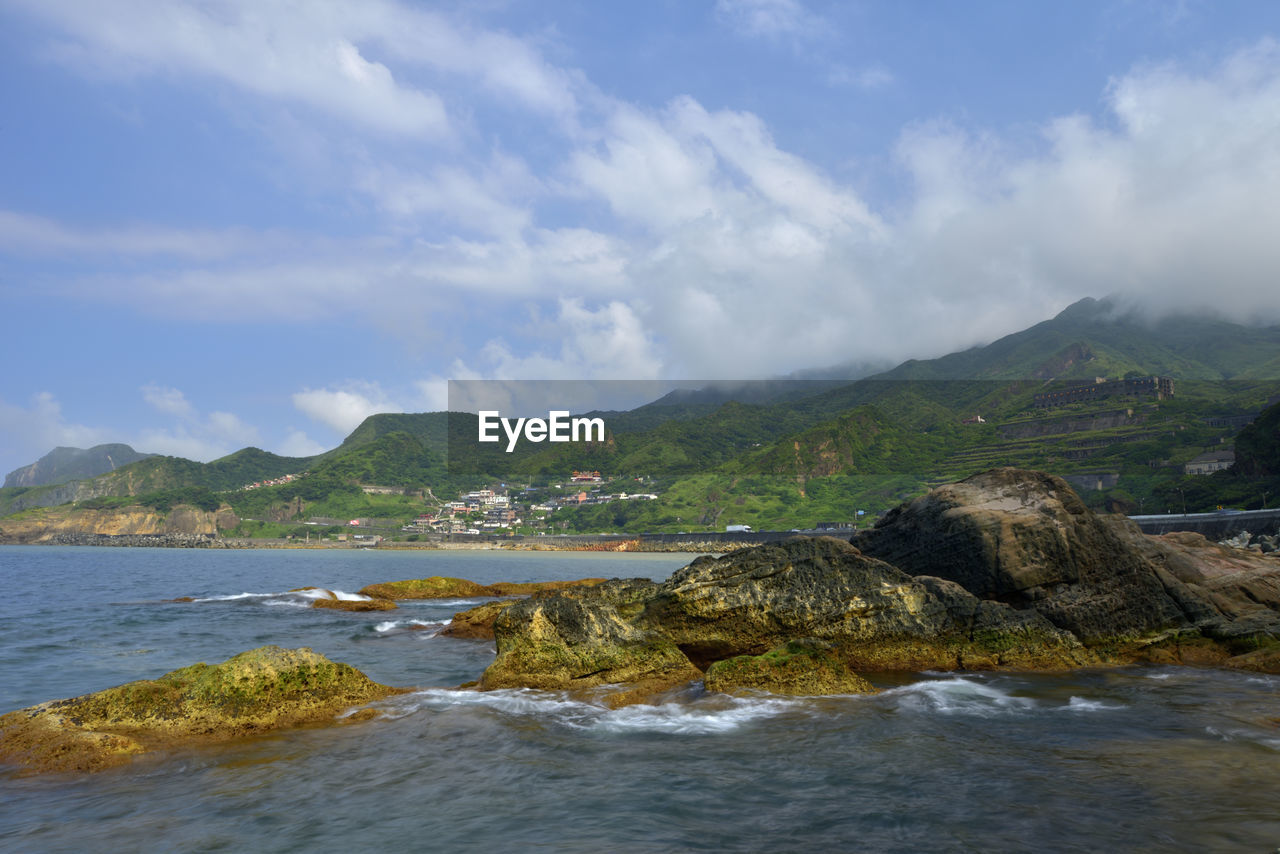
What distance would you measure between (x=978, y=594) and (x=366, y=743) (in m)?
18.6

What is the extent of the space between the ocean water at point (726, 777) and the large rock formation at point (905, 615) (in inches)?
52.1

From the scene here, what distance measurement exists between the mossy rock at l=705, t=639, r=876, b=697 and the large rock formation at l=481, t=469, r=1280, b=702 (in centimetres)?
4

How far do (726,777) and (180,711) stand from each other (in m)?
10.4

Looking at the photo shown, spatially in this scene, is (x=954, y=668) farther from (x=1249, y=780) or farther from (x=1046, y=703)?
(x=1249, y=780)

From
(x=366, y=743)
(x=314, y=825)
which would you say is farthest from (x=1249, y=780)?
(x=366, y=743)

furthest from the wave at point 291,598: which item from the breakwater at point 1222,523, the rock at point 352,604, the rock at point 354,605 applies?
the breakwater at point 1222,523

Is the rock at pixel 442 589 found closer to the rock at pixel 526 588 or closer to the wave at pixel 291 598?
the rock at pixel 526 588

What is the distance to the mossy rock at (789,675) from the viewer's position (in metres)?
16.4

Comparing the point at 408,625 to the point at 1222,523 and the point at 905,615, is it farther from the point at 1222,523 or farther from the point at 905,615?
the point at 1222,523

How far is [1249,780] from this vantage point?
33.5 feet

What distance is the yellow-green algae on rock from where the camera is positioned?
1201 cm

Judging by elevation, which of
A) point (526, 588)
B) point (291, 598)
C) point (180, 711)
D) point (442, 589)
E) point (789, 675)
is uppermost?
point (180, 711)

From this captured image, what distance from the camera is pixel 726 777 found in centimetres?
1091

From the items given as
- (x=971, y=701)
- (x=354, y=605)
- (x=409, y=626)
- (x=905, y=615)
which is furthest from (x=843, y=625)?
(x=354, y=605)
